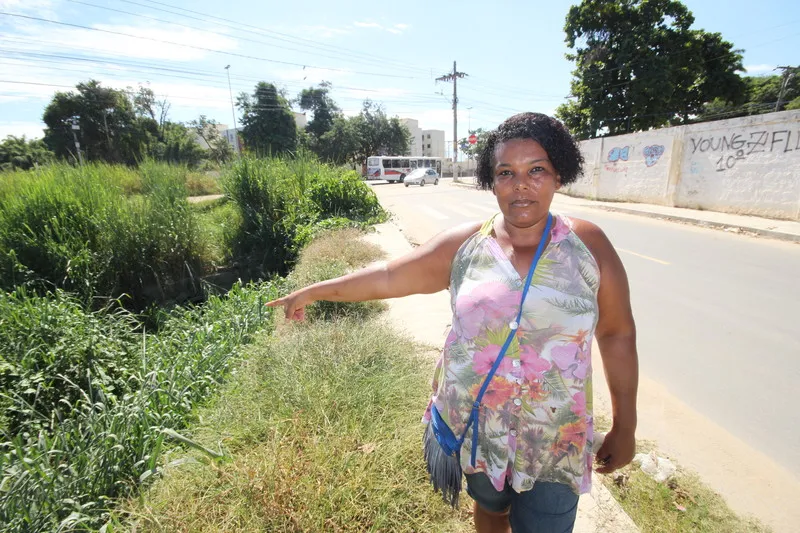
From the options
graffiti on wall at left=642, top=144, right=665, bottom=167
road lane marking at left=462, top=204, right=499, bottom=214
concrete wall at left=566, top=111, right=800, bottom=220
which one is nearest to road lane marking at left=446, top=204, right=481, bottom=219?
road lane marking at left=462, top=204, right=499, bottom=214

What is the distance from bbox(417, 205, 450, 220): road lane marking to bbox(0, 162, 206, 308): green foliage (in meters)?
7.14

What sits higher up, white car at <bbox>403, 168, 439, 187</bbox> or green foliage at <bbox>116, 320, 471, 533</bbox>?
white car at <bbox>403, 168, 439, 187</bbox>

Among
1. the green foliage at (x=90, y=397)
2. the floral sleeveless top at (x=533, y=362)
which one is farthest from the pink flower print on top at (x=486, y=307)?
the green foliage at (x=90, y=397)

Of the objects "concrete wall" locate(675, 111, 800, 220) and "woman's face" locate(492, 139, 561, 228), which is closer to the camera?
"woman's face" locate(492, 139, 561, 228)

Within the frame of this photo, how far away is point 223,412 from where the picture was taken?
2480 millimetres

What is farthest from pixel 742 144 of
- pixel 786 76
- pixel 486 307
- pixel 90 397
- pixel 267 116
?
pixel 267 116

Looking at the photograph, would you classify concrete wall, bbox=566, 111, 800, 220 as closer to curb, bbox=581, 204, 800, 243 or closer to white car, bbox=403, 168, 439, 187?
curb, bbox=581, 204, 800, 243

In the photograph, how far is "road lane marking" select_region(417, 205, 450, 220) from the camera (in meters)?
12.4

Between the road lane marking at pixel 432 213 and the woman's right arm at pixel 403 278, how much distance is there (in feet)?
35.1

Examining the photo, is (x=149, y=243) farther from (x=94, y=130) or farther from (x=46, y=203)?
(x=94, y=130)

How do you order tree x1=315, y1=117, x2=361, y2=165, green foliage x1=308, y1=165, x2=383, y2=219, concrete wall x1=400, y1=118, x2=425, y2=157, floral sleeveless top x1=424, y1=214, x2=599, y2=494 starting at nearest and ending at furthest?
floral sleeveless top x1=424, y1=214, x2=599, y2=494 < green foliage x1=308, y1=165, x2=383, y2=219 < tree x1=315, y1=117, x2=361, y2=165 < concrete wall x1=400, y1=118, x2=425, y2=157

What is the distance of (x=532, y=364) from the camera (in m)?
1.20

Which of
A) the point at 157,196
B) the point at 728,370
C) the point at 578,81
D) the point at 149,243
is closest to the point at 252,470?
the point at 728,370

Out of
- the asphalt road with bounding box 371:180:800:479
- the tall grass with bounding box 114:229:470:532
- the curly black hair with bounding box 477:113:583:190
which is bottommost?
the asphalt road with bounding box 371:180:800:479
